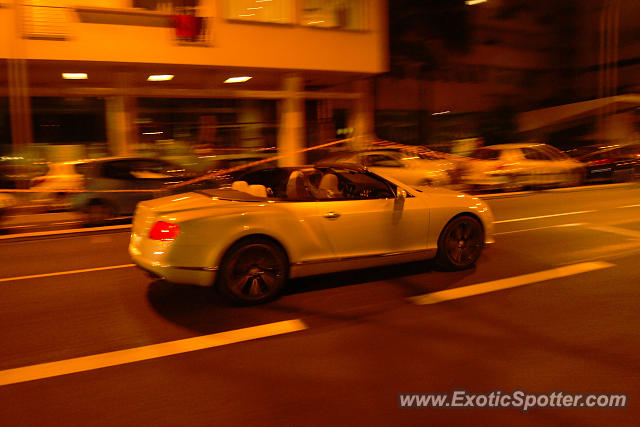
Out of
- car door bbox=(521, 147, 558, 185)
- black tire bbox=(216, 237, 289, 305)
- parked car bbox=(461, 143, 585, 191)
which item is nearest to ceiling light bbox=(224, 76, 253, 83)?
parked car bbox=(461, 143, 585, 191)

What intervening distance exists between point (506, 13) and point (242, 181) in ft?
80.9

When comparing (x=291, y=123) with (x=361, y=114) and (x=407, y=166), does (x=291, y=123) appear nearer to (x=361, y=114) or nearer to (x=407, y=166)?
(x=361, y=114)

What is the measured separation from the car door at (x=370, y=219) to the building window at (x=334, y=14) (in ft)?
40.2

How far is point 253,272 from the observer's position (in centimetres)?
625

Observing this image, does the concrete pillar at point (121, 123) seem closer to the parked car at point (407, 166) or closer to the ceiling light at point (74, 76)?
the ceiling light at point (74, 76)

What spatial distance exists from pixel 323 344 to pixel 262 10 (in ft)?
47.6

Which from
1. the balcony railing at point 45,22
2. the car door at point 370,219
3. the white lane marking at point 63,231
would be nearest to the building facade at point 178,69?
the balcony railing at point 45,22

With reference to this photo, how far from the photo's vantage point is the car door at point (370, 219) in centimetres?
670

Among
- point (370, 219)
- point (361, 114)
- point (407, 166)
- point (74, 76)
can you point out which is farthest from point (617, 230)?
point (74, 76)

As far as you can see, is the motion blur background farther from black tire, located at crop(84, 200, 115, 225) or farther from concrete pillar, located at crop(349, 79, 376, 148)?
black tire, located at crop(84, 200, 115, 225)

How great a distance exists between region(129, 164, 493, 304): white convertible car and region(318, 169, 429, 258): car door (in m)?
0.01

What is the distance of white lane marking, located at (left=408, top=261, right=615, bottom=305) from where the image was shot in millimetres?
6496

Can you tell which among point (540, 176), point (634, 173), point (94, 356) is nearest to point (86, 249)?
point (94, 356)

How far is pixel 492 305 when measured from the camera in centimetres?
618
